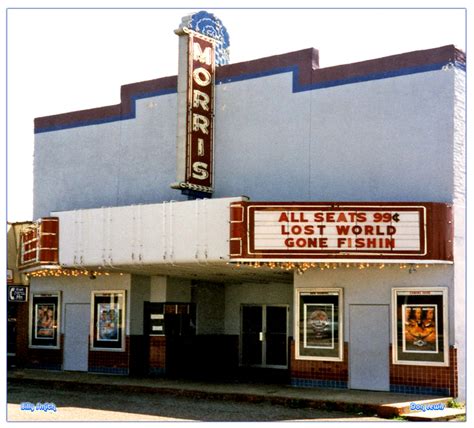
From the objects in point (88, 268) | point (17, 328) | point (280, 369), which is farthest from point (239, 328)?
point (17, 328)

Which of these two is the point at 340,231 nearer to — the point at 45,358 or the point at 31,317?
the point at 45,358

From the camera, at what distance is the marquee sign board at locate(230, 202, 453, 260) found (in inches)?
653

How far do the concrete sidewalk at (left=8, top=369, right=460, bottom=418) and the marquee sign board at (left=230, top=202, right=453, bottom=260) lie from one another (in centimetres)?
287

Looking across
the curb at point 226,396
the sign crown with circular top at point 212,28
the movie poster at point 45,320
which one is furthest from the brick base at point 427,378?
the movie poster at point 45,320

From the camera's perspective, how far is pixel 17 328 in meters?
24.9

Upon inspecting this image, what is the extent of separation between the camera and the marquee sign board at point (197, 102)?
19484mm

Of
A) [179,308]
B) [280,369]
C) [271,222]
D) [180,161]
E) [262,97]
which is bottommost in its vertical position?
[280,369]

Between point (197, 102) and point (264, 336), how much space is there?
24.1 ft

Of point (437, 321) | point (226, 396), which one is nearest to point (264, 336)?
point (226, 396)

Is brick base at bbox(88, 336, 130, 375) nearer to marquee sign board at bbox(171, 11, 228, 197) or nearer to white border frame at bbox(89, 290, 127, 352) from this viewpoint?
white border frame at bbox(89, 290, 127, 352)

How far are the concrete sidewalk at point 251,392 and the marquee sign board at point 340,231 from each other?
2.87 metres

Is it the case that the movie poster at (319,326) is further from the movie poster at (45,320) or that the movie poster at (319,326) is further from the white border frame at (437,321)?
the movie poster at (45,320)

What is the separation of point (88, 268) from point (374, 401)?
8.23 meters

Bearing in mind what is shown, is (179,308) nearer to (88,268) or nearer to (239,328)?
(239,328)
